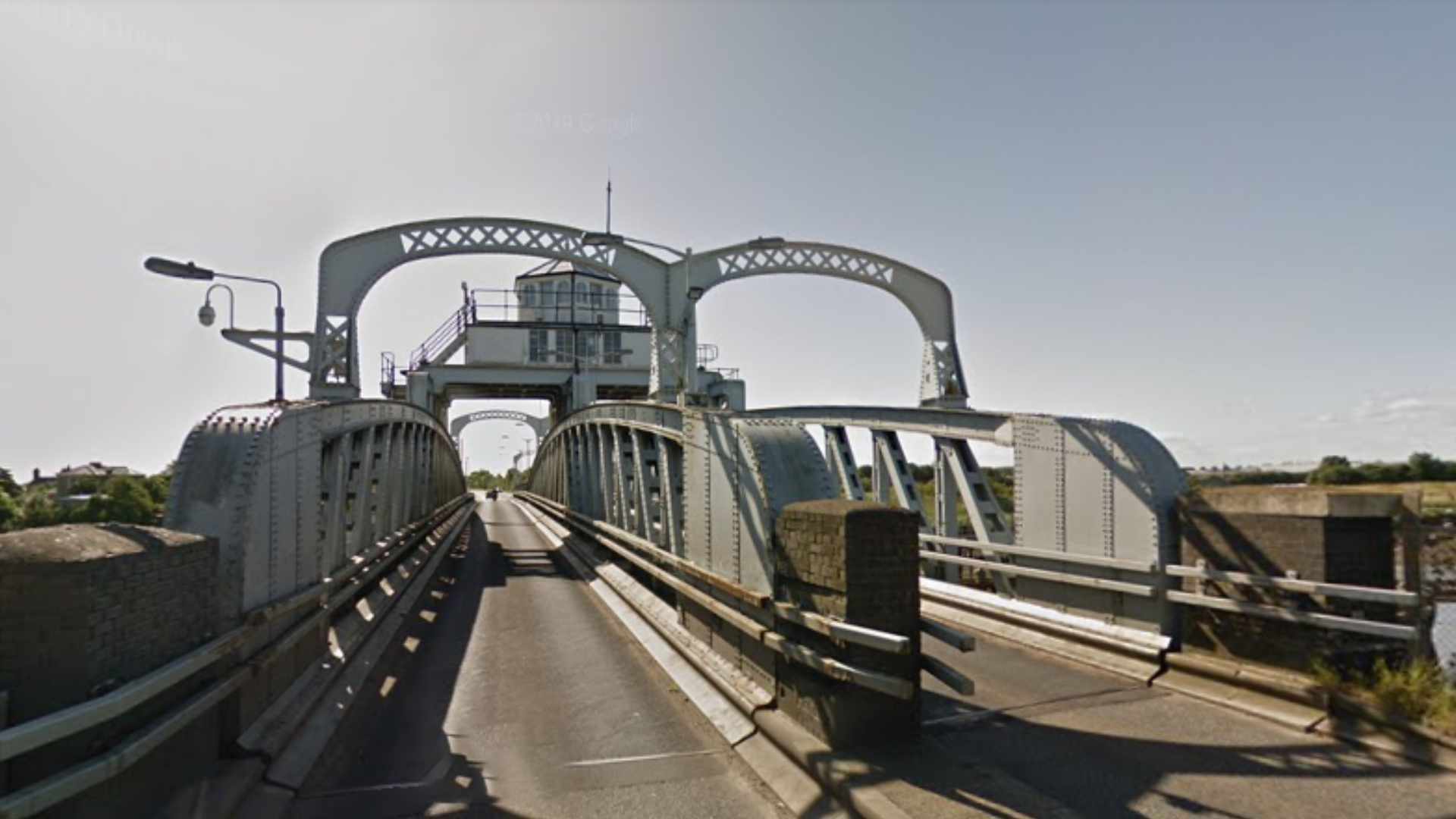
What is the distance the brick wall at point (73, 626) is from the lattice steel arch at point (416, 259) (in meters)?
9.22

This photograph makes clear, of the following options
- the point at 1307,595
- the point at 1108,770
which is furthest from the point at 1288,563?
the point at 1108,770

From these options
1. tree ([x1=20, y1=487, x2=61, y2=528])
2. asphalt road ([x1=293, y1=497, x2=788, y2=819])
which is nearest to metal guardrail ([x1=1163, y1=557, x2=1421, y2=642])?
asphalt road ([x1=293, y1=497, x2=788, y2=819])

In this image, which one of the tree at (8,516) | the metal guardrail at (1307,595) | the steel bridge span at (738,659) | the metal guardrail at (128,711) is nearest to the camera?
the metal guardrail at (128,711)

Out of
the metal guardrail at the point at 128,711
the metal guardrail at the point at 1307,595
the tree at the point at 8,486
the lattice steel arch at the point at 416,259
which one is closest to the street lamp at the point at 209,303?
the lattice steel arch at the point at 416,259

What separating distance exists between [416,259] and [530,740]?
10433 millimetres

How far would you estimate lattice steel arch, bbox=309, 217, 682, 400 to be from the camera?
1285cm

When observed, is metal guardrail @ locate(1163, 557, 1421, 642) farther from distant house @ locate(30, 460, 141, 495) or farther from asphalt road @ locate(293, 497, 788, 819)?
distant house @ locate(30, 460, 141, 495)

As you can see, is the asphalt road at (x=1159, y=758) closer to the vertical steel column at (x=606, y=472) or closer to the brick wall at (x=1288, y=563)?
the brick wall at (x=1288, y=563)

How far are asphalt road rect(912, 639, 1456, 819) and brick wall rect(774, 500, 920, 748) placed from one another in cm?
56

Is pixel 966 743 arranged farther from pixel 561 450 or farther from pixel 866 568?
pixel 561 450

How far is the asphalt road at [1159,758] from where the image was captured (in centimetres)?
448

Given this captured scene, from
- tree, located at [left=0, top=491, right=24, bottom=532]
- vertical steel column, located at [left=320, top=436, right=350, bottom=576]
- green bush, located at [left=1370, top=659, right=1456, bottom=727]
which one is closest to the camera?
green bush, located at [left=1370, top=659, right=1456, bottom=727]

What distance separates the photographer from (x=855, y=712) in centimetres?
537

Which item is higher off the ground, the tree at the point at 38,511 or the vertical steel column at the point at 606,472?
the vertical steel column at the point at 606,472
